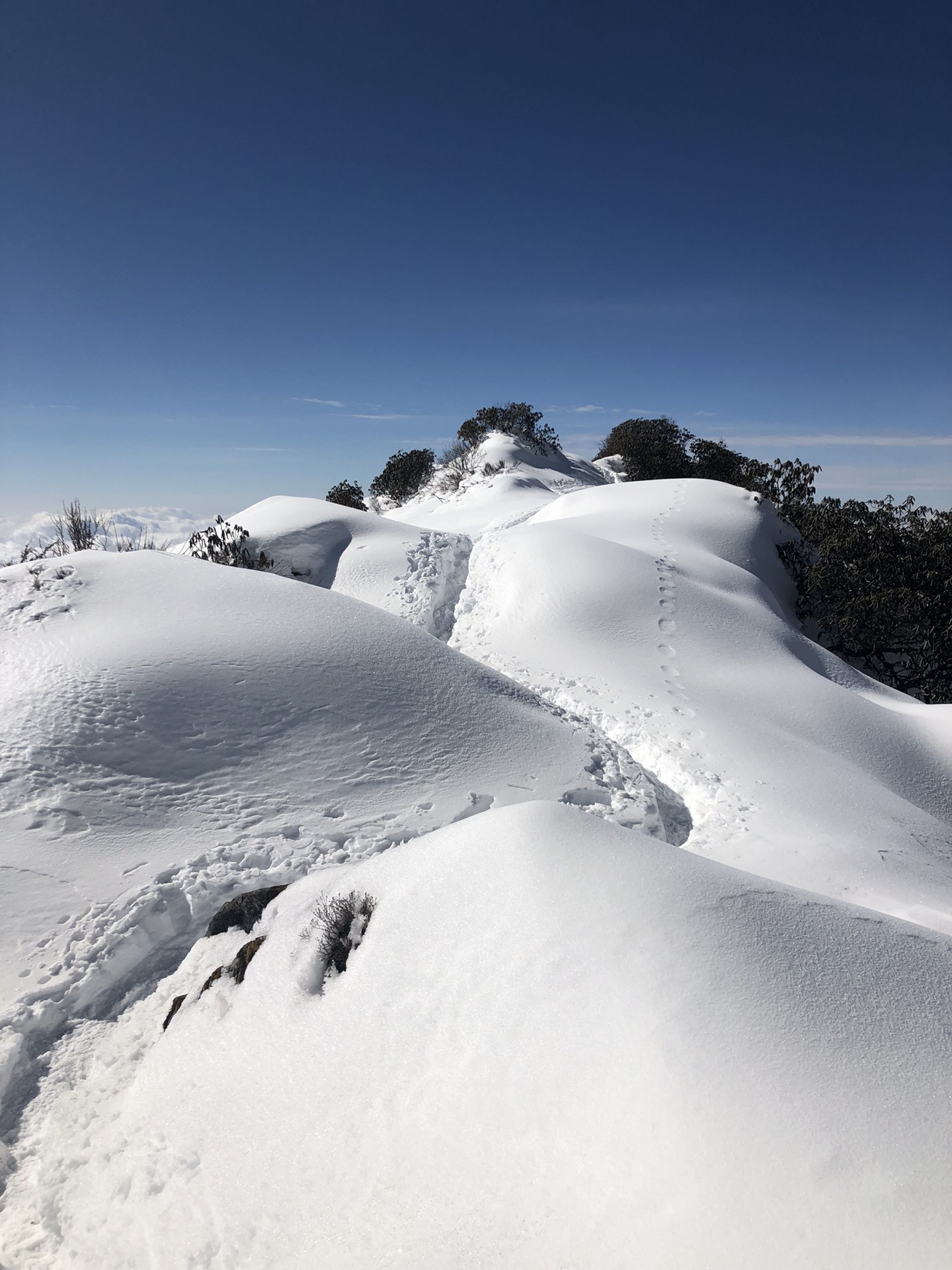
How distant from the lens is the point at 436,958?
318 centimetres

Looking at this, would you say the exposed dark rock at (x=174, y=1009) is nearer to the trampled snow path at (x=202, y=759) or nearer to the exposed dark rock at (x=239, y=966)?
the exposed dark rock at (x=239, y=966)

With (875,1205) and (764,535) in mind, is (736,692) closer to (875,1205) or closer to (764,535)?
(875,1205)

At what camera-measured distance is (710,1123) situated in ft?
7.18

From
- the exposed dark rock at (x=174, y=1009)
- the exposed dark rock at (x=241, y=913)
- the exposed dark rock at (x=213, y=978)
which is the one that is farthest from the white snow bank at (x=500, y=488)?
the exposed dark rock at (x=174, y=1009)

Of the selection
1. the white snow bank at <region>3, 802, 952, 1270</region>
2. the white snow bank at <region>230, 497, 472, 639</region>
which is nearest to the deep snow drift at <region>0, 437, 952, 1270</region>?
the white snow bank at <region>3, 802, 952, 1270</region>

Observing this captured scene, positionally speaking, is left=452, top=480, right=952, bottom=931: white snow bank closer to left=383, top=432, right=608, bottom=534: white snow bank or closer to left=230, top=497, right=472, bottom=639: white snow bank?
left=230, top=497, right=472, bottom=639: white snow bank

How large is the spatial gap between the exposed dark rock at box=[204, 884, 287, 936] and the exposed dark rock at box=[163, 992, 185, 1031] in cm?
46

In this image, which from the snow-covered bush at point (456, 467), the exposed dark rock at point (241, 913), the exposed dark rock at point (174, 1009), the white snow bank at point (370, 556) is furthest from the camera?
the snow-covered bush at point (456, 467)

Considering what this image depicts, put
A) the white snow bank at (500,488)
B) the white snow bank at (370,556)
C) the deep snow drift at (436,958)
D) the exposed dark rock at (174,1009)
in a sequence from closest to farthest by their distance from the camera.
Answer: the deep snow drift at (436,958)
the exposed dark rock at (174,1009)
the white snow bank at (370,556)
the white snow bank at (500,488)

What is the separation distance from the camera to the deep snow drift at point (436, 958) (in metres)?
2.20

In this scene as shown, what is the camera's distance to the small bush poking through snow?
3479 mm

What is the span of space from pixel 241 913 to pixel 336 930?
0.91 m

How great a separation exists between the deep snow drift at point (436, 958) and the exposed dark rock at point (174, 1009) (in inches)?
1.1

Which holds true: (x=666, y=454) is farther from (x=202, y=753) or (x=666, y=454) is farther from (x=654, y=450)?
(x=202, y=753)
